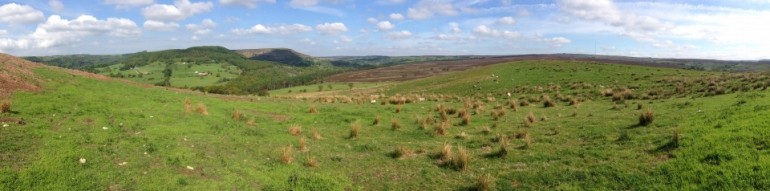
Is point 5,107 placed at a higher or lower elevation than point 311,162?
higher

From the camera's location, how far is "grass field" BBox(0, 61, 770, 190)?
31.4 feet

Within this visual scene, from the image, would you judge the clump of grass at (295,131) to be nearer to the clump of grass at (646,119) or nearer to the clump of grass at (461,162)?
the clump of grass at (461,162)

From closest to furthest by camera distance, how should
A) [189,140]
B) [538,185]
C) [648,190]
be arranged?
[648,190] < [538,185] < [189,140]

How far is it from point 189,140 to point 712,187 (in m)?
14.3

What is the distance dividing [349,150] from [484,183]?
6364 millimetres

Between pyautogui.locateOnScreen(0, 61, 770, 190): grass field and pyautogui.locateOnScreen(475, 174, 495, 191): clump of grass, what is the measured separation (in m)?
0.04

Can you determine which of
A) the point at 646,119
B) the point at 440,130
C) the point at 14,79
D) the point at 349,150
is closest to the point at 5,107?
the point at 14,79

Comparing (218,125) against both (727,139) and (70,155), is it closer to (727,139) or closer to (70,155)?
(70,155)

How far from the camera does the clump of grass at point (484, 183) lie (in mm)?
10273

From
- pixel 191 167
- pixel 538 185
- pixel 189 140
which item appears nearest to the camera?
pixel 538 185

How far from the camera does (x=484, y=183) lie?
1029cm

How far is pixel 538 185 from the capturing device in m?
10.3

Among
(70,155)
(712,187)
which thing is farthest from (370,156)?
(712,187)

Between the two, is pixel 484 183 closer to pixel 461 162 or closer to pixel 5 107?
pixel 461 162
